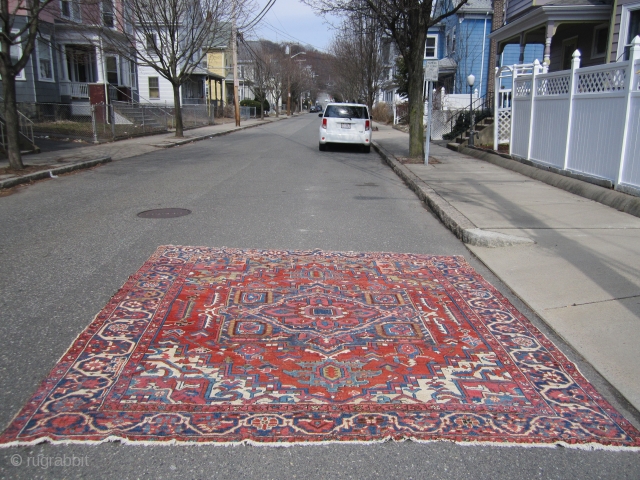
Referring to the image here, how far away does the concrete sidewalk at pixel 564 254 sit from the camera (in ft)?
14.1

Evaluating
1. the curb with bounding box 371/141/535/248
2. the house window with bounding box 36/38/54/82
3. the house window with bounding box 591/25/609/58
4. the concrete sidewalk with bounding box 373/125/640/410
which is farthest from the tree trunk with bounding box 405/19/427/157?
the house window with bounding box 36/38/54/82

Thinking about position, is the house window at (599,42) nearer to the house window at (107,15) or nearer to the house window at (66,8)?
the house window at (107,15)

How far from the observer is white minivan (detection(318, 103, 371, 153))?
1978cm

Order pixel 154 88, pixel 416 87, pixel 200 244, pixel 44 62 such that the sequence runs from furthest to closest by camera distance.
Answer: pixel 154 88 → pixel 44 62 → pixel 416 87 → pixel 200 244

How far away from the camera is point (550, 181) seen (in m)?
11.3

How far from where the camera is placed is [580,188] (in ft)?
32.6

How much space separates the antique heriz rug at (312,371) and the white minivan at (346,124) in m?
14.8

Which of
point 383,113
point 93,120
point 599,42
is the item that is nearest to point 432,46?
point 383,113

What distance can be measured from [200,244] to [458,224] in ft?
11.7

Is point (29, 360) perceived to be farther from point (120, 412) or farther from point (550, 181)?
point (550, 181)

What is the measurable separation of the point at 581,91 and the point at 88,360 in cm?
1011

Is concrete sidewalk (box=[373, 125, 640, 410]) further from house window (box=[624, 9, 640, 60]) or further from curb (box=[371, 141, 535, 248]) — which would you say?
house window (box=[624, 9, 640, 60])

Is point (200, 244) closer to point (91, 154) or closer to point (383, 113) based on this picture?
point (91, 154)

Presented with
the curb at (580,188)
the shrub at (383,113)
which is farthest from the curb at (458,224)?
the shrub at (383,113)
